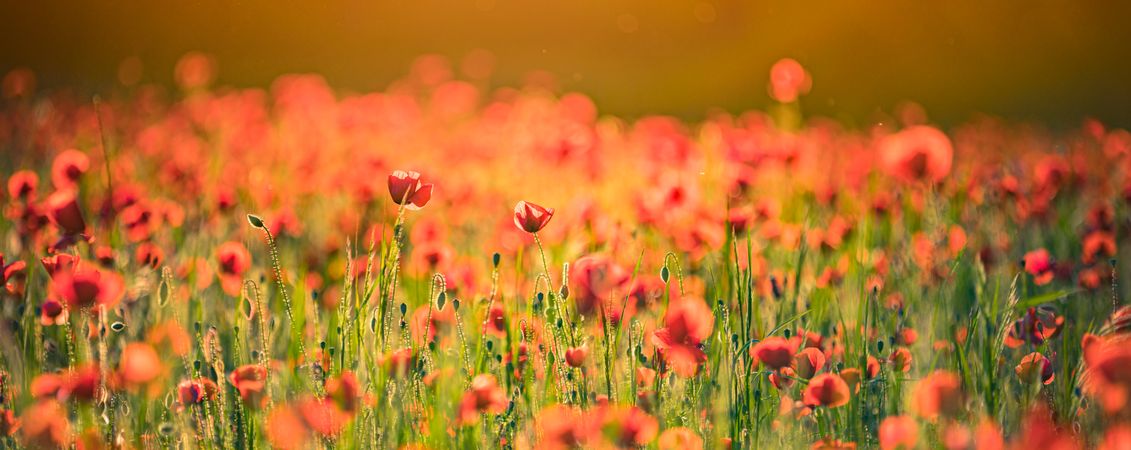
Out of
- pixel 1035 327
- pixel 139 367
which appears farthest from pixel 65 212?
pixel 1035 327

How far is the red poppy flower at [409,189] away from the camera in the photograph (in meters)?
1.43

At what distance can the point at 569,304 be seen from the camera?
65.1 inches

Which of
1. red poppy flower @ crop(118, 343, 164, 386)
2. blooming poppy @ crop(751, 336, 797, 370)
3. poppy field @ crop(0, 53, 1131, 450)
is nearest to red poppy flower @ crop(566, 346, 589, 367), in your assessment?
poppy field @ crop(0, 53, 1131, 450)

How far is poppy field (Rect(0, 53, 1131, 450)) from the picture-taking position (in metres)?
1.37

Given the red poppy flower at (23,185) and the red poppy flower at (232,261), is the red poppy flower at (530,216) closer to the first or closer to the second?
the red poppy flower at (232,261)

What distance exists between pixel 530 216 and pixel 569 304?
291 mm

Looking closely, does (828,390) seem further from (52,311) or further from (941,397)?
(52,311)

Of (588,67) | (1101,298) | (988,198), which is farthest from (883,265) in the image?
(588,67)

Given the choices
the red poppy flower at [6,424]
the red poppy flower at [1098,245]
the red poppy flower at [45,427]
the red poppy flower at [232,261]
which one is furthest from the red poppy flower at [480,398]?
the red poppy flower at [1098,245]

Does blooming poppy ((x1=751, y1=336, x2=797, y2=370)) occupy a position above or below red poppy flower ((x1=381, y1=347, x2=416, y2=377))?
below

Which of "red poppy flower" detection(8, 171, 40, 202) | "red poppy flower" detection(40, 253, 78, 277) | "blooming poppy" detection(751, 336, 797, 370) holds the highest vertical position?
"red poppy flower" detection(8, 171, 40, 202)

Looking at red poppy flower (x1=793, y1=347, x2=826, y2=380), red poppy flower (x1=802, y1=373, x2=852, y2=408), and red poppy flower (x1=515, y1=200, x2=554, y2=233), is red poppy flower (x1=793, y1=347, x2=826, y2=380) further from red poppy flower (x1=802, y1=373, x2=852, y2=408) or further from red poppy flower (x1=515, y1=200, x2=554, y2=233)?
red poppy flower (x1=515, y1=200, x2=554, y2=233)

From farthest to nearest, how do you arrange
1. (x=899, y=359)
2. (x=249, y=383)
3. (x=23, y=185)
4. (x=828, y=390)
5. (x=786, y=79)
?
(x=786, y=79) < (x=23, y=185) < (x=899, y=359) < (x=249, y=383) < (x=828, y=390)

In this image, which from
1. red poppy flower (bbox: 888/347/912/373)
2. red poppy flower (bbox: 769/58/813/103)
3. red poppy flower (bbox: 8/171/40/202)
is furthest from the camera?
red poppy flower (bbox: 769/58/813/103)
